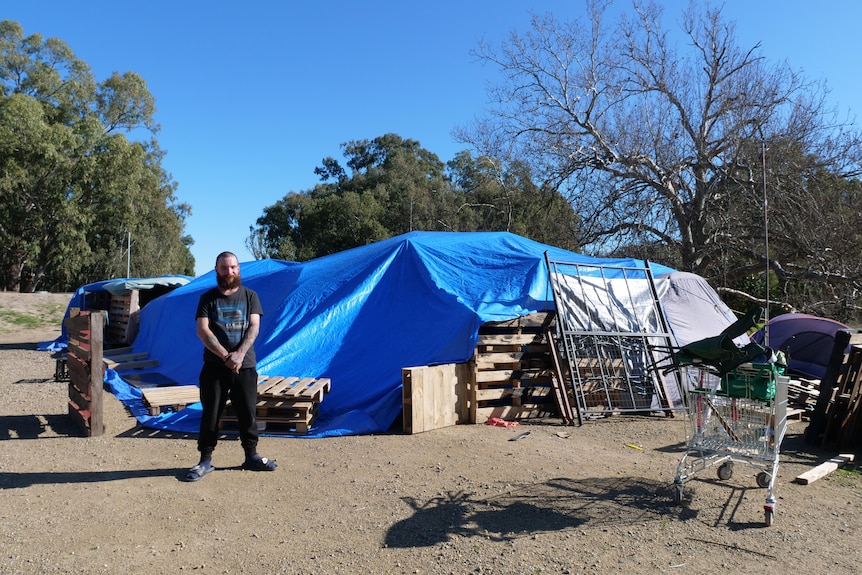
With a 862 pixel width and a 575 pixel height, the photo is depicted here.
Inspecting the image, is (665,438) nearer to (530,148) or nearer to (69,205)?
(530,148)

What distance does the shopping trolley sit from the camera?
4.45m

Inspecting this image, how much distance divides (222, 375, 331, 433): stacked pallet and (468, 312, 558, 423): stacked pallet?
2052mm

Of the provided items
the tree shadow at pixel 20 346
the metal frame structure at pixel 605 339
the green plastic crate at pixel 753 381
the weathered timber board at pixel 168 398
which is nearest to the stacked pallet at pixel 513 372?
the metal frame structure at pixel 605 339

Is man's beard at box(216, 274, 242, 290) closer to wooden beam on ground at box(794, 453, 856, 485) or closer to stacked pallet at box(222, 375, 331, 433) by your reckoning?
stacked pallet at box(222, 375, 331, 433)

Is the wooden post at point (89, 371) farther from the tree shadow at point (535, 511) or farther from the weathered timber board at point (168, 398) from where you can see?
the tree shadow at point (535, 511)

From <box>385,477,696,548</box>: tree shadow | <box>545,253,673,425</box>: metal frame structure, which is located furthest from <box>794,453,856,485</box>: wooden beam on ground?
<box>545,253,673,425</box>: metal frame structure

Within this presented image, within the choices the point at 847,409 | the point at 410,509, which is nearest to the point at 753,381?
the point at 410,509

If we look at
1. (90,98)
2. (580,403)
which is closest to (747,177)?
(580,403)

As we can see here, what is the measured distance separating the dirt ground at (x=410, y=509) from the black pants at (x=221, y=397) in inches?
15.6

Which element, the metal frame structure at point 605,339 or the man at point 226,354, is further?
the metal frame structure at point 605,339

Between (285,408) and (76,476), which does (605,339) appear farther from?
(76,476)

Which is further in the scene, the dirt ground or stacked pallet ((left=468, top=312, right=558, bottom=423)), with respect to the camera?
stacked pallet ((left=468, top=312, right=558, bottom=423))

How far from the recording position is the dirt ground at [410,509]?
12.3ft

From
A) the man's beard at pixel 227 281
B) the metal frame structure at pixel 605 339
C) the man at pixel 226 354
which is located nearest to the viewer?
the man at pixel 226 354
